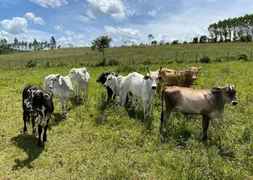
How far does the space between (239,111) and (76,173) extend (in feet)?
21.5

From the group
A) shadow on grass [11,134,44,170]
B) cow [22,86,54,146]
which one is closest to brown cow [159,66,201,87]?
cow [22,86,54,146]

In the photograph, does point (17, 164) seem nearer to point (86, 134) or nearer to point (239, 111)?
A: point (86, 134)

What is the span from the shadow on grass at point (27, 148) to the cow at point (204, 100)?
4.16 m

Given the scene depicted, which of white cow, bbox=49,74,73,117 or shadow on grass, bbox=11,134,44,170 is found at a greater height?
white cow, bbox=49,74,73,117

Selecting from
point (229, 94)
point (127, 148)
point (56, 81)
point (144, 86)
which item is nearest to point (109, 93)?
point (56, 81)

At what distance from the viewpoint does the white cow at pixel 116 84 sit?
10.1 m

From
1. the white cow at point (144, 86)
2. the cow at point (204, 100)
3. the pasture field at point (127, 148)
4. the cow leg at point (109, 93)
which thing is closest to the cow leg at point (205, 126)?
the cow at point (204, 100)

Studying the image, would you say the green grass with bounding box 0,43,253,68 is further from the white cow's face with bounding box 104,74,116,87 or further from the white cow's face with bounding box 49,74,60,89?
the white cow's face with bounding box 49,74,60,89

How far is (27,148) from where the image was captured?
6703 millimetres

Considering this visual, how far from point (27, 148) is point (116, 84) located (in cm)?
474

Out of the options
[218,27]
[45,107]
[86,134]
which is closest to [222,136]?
[86,134]

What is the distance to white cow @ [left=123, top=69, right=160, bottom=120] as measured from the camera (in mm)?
7929

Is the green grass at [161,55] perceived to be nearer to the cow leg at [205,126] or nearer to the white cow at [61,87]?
the white cow at [61,87]

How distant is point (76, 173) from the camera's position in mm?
5469
